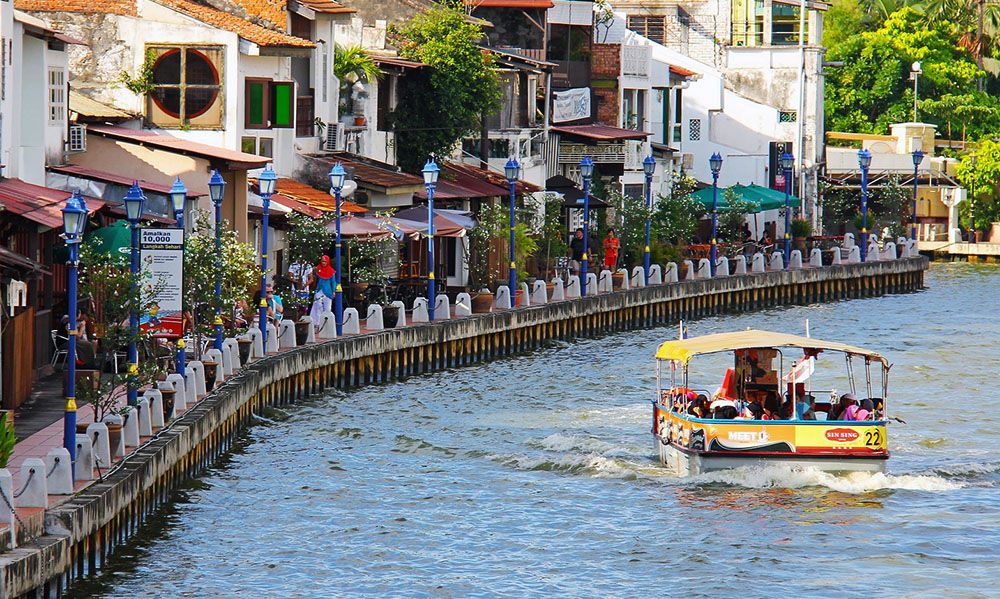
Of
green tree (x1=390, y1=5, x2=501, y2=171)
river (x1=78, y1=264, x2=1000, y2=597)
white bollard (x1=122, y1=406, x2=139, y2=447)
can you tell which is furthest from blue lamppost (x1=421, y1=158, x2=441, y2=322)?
white bollard (x1=122, y1=406, x2=139, y2=447)

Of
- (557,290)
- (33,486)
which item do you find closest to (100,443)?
(33,486)

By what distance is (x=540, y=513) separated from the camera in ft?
105

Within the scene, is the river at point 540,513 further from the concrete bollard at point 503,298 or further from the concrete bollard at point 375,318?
the concrete bollard at point 503,298

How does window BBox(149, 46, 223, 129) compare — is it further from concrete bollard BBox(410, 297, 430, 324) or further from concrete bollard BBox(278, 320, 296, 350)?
concrete bollard BBox(278, 320, 296, 350)

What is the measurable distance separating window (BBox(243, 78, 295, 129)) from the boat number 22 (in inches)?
992

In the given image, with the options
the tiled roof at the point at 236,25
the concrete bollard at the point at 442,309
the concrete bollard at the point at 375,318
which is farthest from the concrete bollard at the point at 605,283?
the concrete bollard at the point at 375,318

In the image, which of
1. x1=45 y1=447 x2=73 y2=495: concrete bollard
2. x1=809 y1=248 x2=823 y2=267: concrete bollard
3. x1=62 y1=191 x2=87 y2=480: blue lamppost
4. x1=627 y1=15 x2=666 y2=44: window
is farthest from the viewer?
x1=627 y1=15 x2=666 y2=44: window

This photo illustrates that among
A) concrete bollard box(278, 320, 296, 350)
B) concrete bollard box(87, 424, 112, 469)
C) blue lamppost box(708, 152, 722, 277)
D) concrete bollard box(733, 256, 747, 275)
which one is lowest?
concrete bollard box(87, 424, 112, 469)

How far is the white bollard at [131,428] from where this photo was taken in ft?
98.1

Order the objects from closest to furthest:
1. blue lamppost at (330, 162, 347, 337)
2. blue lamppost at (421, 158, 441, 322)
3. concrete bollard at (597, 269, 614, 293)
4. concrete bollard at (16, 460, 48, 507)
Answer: concrete bollard at (16, 460, 48, 507)
blue lamppost at (330, 162, 347, 337)
blue lamppost at (421, 158, 441, 322)
concrete bollard at (597, 269, 614, 293)

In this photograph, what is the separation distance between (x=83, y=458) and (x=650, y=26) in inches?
2851

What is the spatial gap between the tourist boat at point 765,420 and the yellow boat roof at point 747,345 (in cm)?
2

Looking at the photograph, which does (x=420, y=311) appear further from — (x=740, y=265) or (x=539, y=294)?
(x=740, y=265)

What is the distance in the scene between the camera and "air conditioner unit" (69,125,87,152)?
46.4 m
